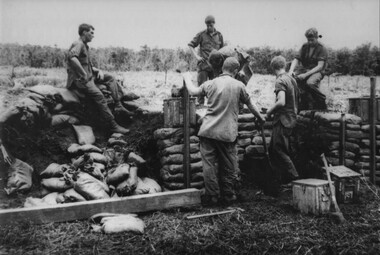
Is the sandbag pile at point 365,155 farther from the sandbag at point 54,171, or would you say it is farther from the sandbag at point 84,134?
the sandbag at point 54,171

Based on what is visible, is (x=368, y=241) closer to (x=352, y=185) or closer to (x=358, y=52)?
(x=352, y=185)

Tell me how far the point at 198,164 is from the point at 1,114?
283cm

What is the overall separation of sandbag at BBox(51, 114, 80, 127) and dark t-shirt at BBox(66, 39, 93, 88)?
51cm

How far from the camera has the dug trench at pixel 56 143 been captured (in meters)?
5.19

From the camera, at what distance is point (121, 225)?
12.8ft

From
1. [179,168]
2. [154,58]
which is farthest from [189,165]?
[154,58]

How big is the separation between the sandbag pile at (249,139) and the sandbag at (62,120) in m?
2.66

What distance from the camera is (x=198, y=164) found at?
5418 millimetres

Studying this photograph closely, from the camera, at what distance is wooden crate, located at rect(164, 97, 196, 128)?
539 centimetres

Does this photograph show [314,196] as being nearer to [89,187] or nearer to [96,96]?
[89,187]

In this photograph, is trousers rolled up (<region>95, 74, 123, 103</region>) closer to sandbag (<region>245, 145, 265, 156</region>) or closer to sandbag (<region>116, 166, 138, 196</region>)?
sandbag (<region>116, 166, 138, 196</region>)

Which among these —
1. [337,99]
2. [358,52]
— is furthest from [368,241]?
[358,52]

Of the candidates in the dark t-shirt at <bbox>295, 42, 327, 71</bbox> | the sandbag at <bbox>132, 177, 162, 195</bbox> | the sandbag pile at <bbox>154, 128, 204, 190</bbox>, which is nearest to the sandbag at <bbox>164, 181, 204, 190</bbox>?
the sandbag pile at <bbox>154, 128, 204, 190</bbox>

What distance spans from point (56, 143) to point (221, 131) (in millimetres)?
2631
